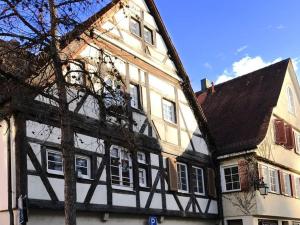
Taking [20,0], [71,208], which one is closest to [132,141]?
[71,208]

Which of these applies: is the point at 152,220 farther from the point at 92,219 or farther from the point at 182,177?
the point at 182,177

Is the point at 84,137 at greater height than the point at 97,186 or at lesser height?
greater

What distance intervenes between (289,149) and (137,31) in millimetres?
10409

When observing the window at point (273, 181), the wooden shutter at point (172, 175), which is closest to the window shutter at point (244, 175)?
the window at point (273, 181)

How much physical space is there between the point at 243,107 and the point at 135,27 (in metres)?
8.05

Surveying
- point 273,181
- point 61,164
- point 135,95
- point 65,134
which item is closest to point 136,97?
point 135,95

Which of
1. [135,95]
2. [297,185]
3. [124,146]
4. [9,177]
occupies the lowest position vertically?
[9,177]

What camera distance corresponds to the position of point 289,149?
2567cm

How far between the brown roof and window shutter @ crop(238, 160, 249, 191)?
1.91 ft

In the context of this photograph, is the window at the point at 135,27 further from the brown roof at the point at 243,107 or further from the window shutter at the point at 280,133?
the window shutter at the point at 280,133

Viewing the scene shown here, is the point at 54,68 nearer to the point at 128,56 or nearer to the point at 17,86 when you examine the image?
the point at 17,86

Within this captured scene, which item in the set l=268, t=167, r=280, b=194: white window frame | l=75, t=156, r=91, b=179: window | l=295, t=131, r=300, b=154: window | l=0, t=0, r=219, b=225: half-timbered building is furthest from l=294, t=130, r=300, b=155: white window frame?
l=75, t=156, r=91, b=179: window

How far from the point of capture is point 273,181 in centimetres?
2366

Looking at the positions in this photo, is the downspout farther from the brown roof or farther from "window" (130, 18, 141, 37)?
the brown roof
